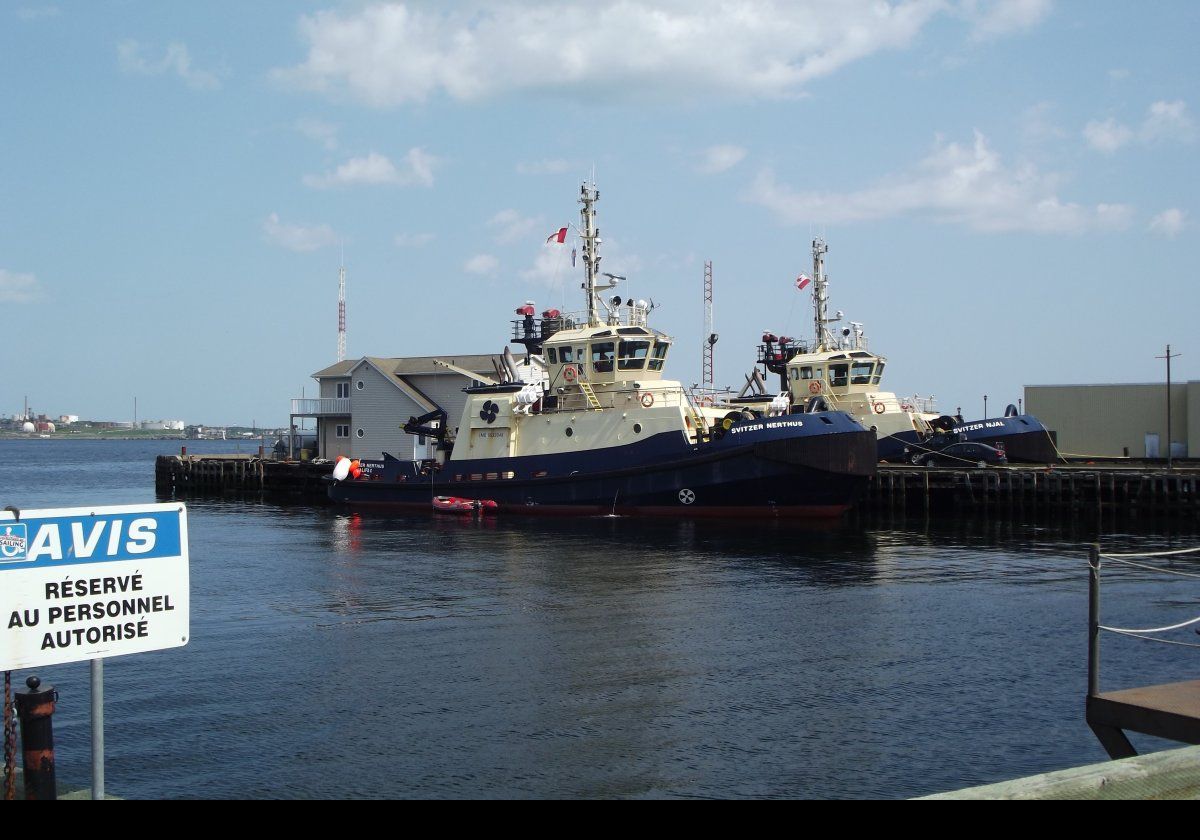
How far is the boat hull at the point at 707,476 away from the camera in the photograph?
34219 millimetres

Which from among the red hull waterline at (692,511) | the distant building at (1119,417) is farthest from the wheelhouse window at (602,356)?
the distant building at (1119,417)

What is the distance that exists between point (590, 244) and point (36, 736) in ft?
116

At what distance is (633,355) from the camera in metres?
38.1

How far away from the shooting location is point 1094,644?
8312 mm

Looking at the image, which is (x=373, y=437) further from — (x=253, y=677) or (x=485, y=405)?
(x=253, y=677)

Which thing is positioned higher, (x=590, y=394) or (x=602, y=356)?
(x=602, y=356)

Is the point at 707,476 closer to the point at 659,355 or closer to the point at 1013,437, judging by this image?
the point at 659,355

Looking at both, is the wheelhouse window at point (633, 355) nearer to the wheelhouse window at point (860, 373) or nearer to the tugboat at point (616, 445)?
the tugboat at point (616, 445)

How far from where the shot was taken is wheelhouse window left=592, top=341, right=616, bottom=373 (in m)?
38.1

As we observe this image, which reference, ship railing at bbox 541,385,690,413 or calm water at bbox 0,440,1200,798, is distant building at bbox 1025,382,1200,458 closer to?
ship railing at bbox 541,385,690,413

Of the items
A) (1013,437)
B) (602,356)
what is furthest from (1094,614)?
(1013,437)

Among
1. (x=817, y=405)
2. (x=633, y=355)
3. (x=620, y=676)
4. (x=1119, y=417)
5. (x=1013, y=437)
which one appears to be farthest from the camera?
(x=1119, y=417)

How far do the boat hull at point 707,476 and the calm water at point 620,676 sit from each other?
680 centimetres
